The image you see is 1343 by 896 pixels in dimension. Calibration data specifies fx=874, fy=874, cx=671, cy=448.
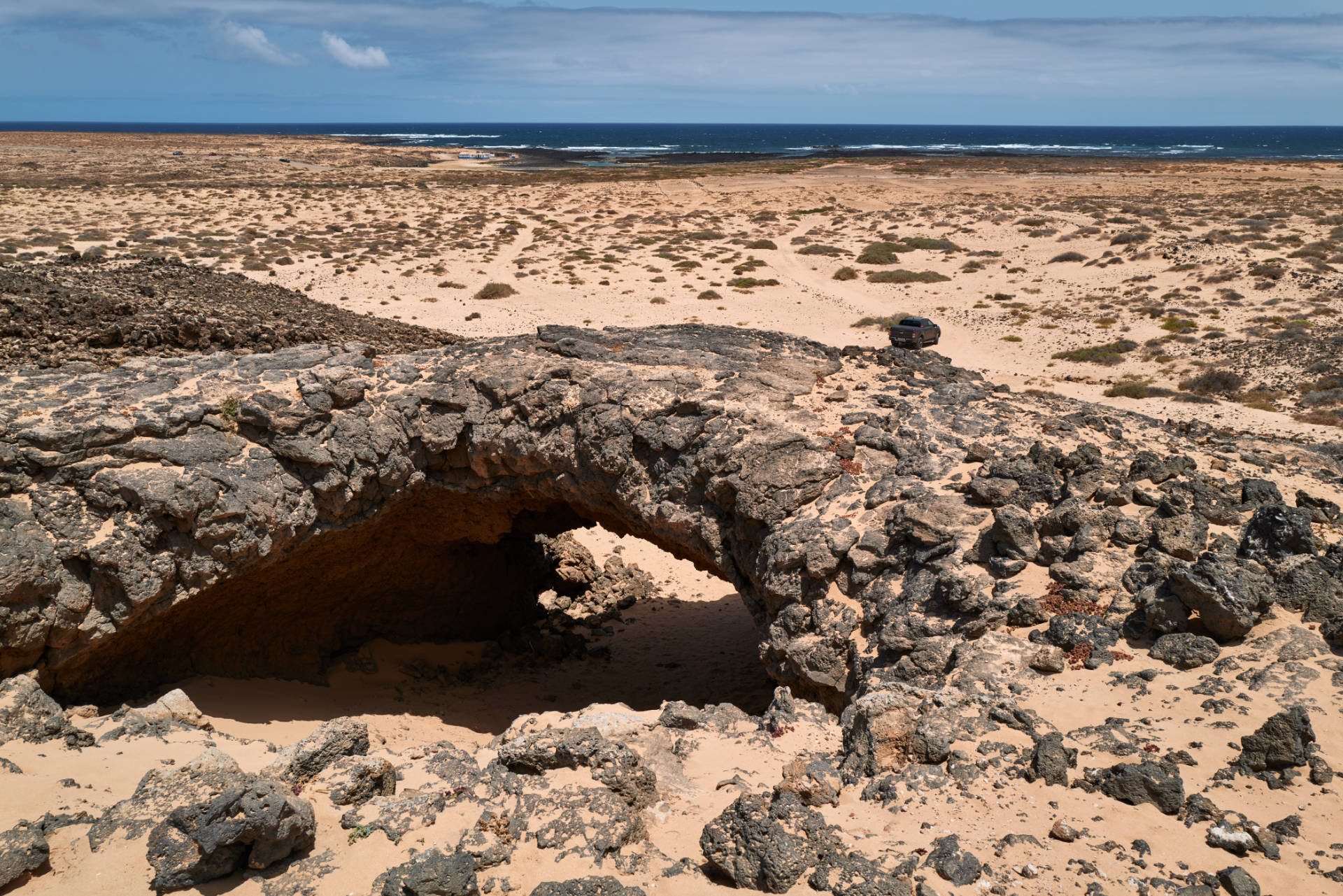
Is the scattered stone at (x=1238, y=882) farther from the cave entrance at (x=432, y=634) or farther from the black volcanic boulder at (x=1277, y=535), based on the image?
the cave entrance at (x=432, y=634)

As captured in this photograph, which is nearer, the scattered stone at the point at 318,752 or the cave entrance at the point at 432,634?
the scattered stone at the point at 318,752

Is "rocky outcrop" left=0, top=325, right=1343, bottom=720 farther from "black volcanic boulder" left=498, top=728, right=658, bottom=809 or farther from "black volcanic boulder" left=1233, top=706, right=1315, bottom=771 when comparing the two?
"black volcanic boulder" left=498, top=728, right=658, bottom=809

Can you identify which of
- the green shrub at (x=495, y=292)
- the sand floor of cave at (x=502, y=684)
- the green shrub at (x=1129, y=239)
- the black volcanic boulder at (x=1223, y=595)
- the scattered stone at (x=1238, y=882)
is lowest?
the sand floor of cave at (x=502, y=684)

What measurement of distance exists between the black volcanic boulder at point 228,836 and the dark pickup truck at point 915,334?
107 feet

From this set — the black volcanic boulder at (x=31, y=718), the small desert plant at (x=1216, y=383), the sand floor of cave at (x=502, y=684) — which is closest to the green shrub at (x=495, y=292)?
the sand floor of cave at (x=502, y=684)

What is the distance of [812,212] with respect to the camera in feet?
255

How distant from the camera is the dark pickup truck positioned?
37.8 m

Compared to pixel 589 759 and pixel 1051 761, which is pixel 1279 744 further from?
pixel 589 759

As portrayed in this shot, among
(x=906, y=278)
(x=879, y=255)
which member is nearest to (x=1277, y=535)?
(x=906, y=278)

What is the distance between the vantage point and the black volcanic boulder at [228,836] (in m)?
7.98

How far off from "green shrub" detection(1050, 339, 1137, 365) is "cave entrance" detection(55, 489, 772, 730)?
886 inches

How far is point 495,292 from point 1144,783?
42337 mm

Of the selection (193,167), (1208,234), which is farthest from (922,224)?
(193,167)

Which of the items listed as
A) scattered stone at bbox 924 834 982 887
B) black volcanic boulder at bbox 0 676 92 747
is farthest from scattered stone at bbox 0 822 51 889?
scattered stone at bbox 924 834 982 887
